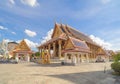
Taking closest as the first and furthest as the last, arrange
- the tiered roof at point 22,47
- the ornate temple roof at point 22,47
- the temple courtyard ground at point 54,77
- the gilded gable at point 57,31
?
the temple courtyard ground at point 54,77, the tiered roof at point 22,47, the ornate temple roof at point 22,47, the gilded gable at point 57,31

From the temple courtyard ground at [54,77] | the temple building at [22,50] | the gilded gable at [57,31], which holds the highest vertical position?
the gilded gable at [57,31]

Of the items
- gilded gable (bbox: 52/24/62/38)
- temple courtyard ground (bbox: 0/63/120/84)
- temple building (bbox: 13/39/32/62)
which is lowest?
temple courtyard ground (bbox: 0/63/120/84)

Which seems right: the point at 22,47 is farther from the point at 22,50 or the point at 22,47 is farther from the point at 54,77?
the point at 54,77

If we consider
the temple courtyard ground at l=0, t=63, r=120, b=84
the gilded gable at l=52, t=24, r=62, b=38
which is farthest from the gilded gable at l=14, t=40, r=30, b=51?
the temple courtyard ground at l=0, t=63, r=120, b=84

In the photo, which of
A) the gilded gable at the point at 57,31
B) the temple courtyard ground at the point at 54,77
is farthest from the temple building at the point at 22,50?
the temple courtyard ground at the point at 54,77

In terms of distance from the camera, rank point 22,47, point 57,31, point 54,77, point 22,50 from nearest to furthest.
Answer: point 54,77
point 22,50
point 22,47
point 57,31

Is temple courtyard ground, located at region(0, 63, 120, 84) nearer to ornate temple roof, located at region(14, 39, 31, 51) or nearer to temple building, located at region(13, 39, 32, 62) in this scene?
temple building, located at region(13, 39, 32, 62)

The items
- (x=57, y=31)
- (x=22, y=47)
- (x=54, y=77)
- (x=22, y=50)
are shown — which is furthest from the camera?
(x=57, y=31)

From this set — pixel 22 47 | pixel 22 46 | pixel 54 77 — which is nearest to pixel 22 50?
pixel 22 47

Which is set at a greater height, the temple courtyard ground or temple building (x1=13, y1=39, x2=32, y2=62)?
temple building (x1=13, y1=39, x2=32, y2=62)

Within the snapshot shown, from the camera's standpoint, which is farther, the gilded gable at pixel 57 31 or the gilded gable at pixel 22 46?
the gilded gable at pixel 57 31

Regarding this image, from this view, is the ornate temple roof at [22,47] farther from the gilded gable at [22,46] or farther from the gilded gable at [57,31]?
the gilded gable at [57,31]

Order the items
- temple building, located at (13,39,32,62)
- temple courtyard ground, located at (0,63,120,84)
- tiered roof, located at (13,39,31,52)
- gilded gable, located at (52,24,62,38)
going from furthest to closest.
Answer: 1. gilded gable, located at (52,24,62,38)
2. tiered roof, located at (13,39,31,52)
3. temple building, located at (13,39,32,62)
4. temple courtyard ground, located at (0,63,120,84)

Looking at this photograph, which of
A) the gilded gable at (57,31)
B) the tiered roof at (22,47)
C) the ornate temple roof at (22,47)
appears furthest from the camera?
the gilded gable at (57,31)
